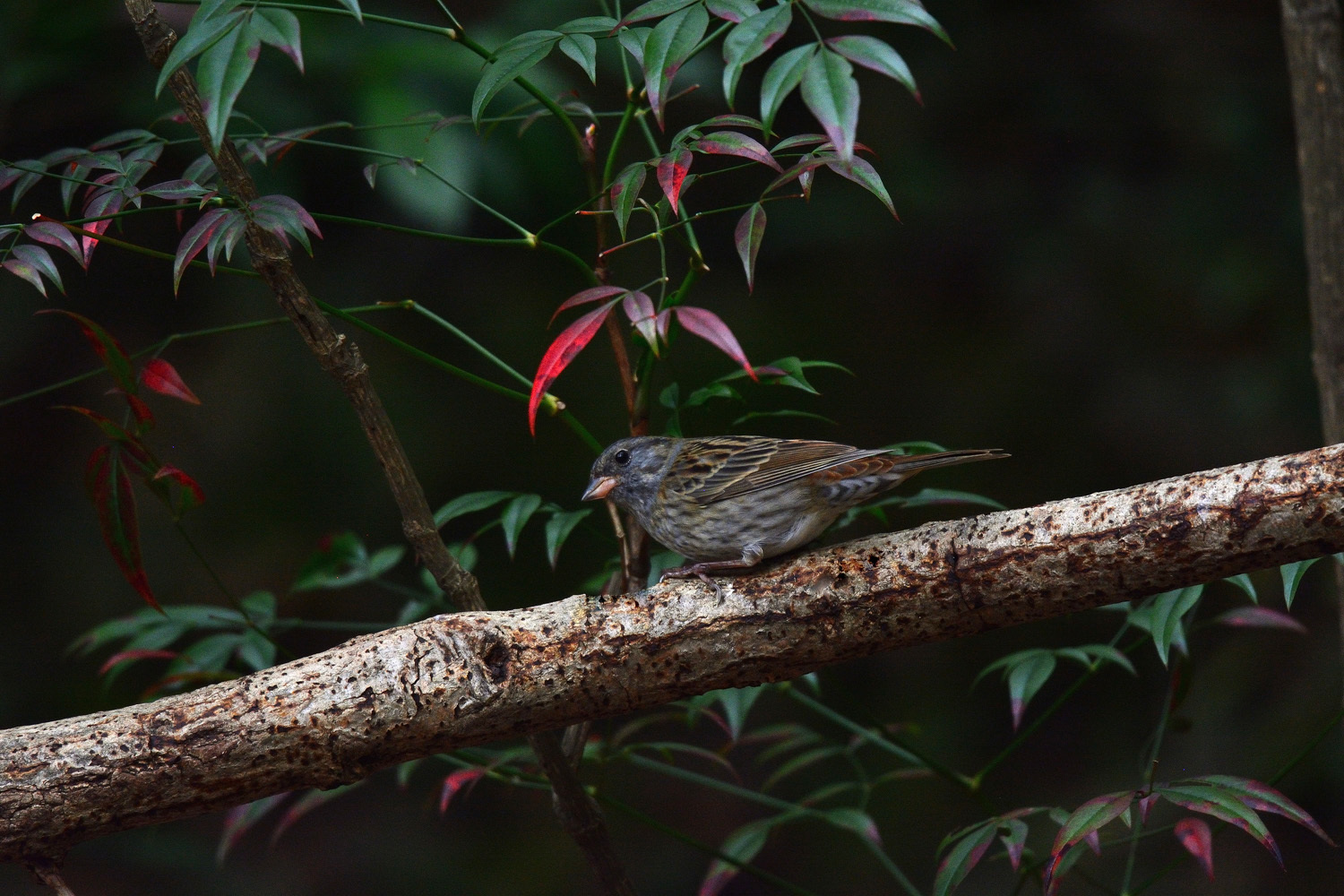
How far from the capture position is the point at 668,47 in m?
1.41

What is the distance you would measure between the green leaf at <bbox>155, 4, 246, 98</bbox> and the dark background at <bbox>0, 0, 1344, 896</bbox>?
2588 millimetres

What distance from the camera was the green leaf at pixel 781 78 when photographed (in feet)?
4.04

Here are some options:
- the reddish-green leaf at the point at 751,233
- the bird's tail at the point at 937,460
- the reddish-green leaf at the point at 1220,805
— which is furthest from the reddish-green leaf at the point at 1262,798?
the reddish-green leaf at the point at 751,233

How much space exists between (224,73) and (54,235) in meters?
0.68

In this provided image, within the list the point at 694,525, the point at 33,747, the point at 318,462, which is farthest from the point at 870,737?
the point at 318,462

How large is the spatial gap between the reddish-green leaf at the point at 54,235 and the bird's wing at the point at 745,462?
3.80 ft

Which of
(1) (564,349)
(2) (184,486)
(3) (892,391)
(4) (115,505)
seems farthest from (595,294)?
(3) (892,391)

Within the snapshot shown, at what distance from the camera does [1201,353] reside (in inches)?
172

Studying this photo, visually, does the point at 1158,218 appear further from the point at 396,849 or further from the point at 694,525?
the point at 396,849

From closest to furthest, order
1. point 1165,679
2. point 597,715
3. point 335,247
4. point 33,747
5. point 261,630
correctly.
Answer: point 33,747
point 597,715
point 261,630
point 335,247
point 1165,679

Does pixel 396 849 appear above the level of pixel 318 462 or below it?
below

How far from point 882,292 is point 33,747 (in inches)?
144

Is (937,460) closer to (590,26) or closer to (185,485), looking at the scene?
(590,26)

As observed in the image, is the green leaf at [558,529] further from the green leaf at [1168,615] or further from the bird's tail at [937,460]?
the green leaf at [1168,615]
